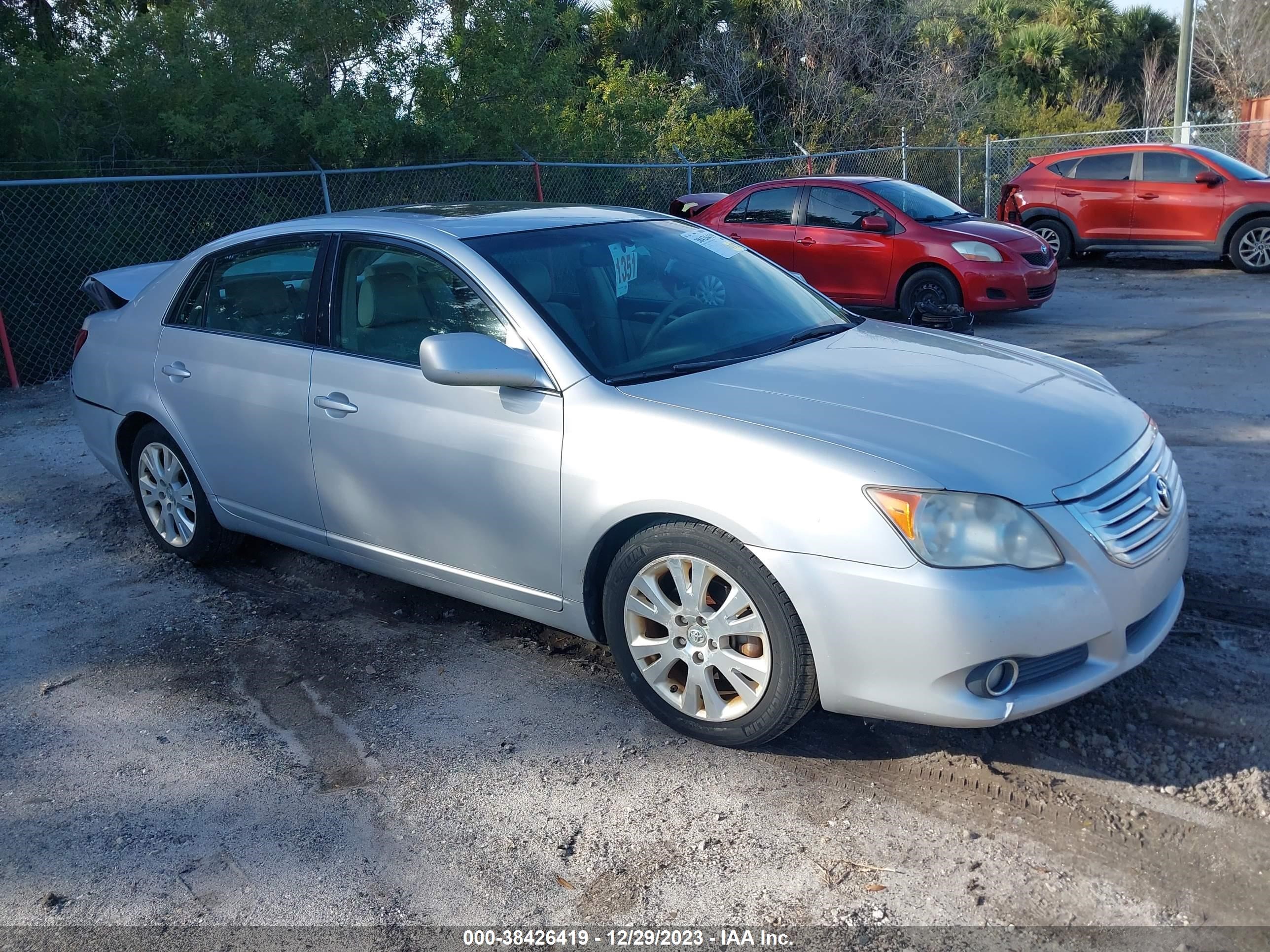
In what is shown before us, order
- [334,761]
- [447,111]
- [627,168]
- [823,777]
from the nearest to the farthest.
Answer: [823,777] < [334,761] < [447,111] < [627,168]

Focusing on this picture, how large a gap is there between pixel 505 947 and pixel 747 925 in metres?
0.60

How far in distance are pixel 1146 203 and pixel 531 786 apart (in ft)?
46.8

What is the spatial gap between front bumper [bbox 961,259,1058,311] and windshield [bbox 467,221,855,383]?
6.60 meters

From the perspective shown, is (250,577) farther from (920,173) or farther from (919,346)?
(920,173)

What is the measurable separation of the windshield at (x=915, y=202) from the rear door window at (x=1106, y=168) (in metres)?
4.51

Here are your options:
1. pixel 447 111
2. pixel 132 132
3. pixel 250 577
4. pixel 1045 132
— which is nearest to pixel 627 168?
pixel 447 111

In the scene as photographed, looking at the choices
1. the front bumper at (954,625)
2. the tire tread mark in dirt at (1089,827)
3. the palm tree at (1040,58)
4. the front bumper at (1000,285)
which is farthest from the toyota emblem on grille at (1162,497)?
the palm tree at (1040,58)

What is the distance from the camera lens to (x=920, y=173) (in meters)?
→ 20.8

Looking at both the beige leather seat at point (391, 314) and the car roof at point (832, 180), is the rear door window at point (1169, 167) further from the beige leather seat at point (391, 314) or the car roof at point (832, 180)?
the beige leather seat at point (391, 314)


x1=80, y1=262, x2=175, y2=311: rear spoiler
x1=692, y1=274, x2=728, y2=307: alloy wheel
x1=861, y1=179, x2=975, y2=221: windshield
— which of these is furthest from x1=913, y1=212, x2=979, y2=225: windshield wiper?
x1=80, y1=262, x2=175, y2=311: rear spoiler

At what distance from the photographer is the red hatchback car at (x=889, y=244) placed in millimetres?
11008

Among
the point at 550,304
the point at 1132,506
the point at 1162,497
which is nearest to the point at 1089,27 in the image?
the point at 1162,497

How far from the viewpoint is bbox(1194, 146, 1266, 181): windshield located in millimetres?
14320

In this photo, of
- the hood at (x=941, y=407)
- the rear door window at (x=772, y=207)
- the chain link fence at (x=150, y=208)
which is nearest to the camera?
the hood at (x=941, y=407)
